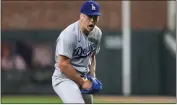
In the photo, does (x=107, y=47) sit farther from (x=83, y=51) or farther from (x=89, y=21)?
(x=89, y=21)

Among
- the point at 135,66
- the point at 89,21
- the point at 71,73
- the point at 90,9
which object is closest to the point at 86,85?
the point at 71,73

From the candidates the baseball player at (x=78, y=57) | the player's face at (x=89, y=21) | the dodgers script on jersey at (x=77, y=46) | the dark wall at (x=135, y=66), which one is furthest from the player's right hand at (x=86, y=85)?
the dark wall at (x=135, y=66)

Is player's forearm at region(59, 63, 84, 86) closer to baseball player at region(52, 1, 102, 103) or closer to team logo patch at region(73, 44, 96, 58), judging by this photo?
baseball player at region(52, 1, 102, 103)

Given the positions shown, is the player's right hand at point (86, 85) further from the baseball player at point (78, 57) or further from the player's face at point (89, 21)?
the player's face at point (89, 21)

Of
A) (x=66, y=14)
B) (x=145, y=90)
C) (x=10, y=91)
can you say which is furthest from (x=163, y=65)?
(x=10, y=91)

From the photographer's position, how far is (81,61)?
679 centimetres

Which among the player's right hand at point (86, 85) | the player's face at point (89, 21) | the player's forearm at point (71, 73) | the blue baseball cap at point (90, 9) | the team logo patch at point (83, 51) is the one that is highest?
the blue baseball cap at point (90, 9)

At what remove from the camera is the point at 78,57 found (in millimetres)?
6738

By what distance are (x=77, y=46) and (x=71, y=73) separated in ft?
1.03

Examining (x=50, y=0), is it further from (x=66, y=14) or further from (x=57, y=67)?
(x=57, y=67)

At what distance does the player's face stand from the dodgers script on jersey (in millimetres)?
134

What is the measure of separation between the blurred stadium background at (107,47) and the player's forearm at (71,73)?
1586 centimetres

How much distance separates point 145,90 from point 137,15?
291cm

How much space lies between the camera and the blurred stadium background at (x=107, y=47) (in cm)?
2261
